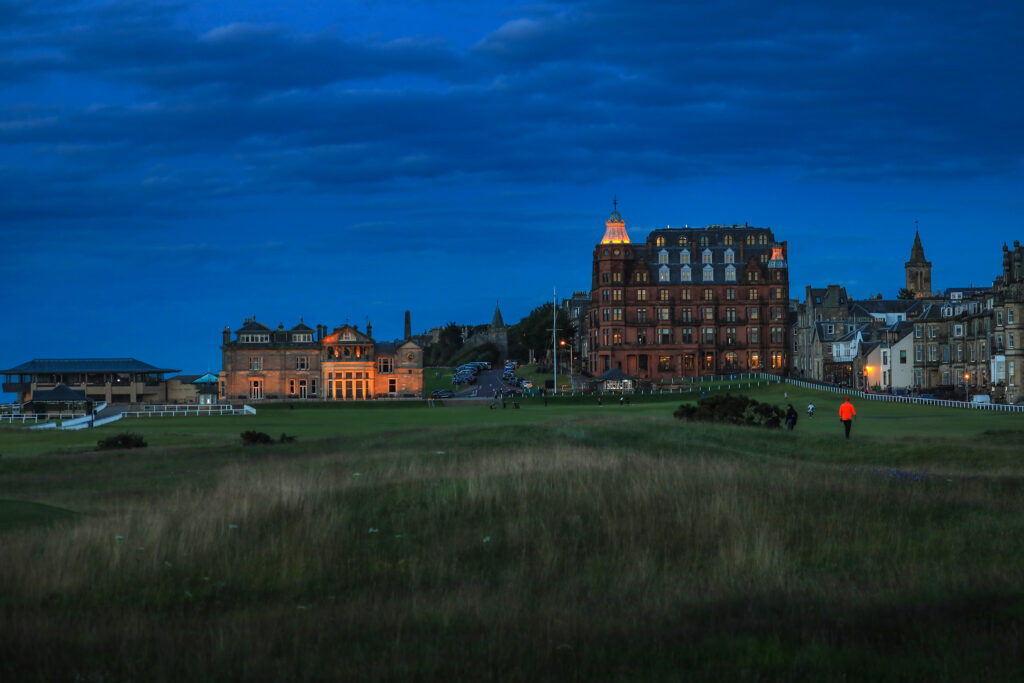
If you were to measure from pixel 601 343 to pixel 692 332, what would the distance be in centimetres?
1365

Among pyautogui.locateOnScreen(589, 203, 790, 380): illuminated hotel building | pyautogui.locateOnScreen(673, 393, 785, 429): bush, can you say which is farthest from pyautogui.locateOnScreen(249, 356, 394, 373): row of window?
pyautogui.locateOnScreen(673, 393, 785, 429): bush

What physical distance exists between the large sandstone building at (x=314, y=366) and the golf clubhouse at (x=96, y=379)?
12.9 metres

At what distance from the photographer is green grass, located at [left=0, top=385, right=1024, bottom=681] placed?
1166 centimetres

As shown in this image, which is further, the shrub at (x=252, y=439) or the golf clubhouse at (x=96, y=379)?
the golf clubhouse at (x=96, y=379)

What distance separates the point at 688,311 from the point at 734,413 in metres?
110

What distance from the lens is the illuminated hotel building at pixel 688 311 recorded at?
164 m

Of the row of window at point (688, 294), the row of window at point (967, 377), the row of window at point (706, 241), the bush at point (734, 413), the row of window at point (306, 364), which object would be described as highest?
the row of window at point (706, 241)

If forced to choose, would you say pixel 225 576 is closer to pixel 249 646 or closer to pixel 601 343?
pixel 249 646

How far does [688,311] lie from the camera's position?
6476 inches

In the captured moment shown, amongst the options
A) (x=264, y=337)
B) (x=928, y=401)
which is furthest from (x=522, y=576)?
(x=264, y=337)

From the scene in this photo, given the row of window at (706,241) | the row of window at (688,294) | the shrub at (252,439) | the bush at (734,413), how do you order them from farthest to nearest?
the row of window at (706,241) < the row of window at (688,294) < the bush at (734,413) < the shrub at (252,439)

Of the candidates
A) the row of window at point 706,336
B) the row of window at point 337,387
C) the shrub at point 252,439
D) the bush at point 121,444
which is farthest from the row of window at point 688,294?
the bush at point 121,444

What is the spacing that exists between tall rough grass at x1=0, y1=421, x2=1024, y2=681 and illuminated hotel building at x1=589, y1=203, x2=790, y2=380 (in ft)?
461

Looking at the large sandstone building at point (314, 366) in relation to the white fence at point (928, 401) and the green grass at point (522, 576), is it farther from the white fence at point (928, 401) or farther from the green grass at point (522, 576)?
the green grass at point (522, 576)
